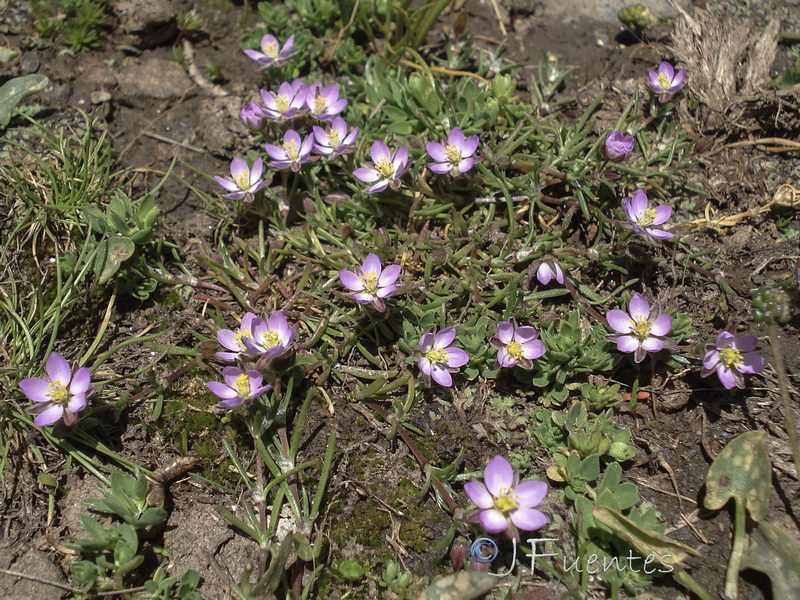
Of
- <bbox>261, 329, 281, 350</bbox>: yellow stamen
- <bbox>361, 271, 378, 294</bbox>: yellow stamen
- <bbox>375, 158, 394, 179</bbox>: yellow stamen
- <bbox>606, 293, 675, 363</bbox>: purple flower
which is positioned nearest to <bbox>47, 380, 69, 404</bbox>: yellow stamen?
<bbox>261, 329, 281, 350</bbox>: yellow stamen

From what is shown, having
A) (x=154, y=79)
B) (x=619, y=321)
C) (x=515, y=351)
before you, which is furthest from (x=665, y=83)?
(x=154, y=79)

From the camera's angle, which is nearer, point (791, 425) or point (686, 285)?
point (791, 425)

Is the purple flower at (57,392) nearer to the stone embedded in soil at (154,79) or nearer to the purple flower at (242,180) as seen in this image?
the purple flower at (242,180)

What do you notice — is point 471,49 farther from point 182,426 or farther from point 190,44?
point 182,426

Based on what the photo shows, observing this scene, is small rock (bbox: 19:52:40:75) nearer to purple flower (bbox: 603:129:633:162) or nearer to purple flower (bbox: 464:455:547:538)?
purple flower (bbox: 603:129:633:162)

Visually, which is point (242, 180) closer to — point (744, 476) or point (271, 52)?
point (271, 52)

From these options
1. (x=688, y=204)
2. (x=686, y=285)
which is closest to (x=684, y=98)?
(x=688, y=204)

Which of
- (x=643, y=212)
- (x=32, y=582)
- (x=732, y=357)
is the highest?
(x=643, y=212)
